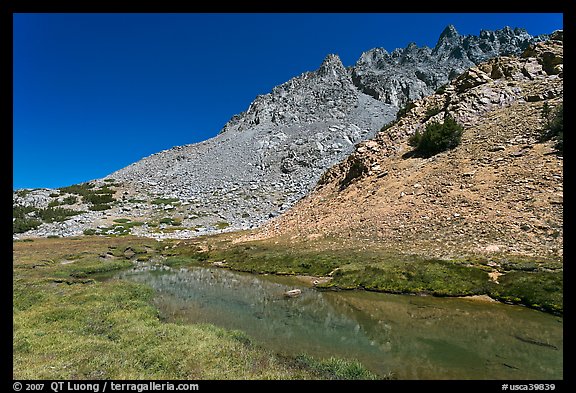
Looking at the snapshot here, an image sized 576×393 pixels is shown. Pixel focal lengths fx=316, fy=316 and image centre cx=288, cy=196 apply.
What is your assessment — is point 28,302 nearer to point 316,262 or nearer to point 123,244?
point 316,262

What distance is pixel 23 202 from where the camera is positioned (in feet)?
289

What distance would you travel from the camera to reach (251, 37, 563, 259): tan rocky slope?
2888 cm

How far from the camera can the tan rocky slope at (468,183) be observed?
94.7 feet

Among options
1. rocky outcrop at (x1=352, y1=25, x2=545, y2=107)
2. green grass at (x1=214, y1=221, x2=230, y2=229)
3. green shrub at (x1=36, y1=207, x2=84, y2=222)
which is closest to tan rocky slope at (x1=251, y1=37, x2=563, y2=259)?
green grass at (x1=214, y1=221, x2=230, y2=229)

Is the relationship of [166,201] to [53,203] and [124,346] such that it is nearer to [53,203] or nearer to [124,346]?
[53,203]

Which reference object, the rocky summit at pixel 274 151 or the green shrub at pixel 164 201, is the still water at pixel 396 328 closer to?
the rocky summit at pixel 274 151

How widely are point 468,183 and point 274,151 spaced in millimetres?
92190

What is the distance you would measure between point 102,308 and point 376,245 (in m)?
25.9

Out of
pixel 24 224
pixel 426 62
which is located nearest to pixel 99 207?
pixel 24 224

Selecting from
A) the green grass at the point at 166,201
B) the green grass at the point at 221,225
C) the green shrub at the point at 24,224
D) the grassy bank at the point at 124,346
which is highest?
the green grass at the point at 166,201

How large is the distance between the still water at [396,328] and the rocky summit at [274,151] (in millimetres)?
41924

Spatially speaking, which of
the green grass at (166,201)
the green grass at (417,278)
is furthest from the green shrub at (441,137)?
the green grass at (166,201)
